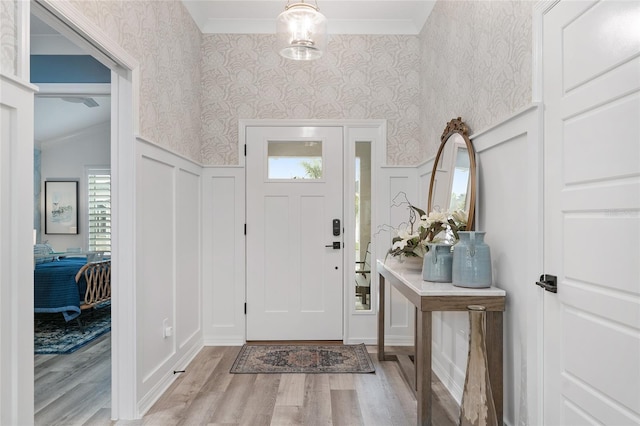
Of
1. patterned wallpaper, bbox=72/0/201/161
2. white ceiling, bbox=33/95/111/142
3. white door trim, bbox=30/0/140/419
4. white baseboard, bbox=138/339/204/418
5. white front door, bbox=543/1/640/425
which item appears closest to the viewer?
white front door, bbox=543/1/640/425

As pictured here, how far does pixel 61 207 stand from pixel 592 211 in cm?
726

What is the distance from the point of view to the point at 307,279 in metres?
3.70

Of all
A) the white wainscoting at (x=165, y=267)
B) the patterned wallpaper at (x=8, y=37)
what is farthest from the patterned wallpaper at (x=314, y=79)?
the patterned wallpaper at (x=8, y=37)

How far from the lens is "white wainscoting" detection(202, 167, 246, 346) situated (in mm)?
3674

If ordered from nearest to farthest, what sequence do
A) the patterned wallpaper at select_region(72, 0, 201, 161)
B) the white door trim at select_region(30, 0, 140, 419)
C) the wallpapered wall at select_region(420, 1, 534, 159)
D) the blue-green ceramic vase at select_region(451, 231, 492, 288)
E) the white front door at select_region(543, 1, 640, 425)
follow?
the white front door at select_region(543, 1, 640, 425) < the wallpapered wall at select_region(420, 1, 534, 159) < the blue-green ceramic vase at select_region(451, 231, 492, 288) < the patterned wallpaper at select_region(72, 0, 201, 161) < the white door trim at select_region(30, 0, 140, 419)

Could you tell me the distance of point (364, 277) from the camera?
3.73 metres

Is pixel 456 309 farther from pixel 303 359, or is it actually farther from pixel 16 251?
pixel 16 251

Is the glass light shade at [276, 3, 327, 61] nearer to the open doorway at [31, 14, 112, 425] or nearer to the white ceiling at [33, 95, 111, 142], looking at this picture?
the open doorway at [31, 14, 112, 425]

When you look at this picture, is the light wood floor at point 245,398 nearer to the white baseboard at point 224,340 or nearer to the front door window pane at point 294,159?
the white baseboard at point 224,340

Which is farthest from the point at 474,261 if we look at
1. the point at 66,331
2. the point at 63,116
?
the point at 63,116

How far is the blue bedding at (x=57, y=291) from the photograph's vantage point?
13.3 ft

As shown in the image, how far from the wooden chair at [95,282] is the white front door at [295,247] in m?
1.89

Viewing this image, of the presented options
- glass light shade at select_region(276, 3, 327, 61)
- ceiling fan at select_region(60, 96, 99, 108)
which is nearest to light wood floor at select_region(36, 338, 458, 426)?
glass light shade at select_region(276, 3, 327, 61)

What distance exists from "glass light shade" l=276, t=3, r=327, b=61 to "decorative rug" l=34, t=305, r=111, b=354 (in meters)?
3.12
